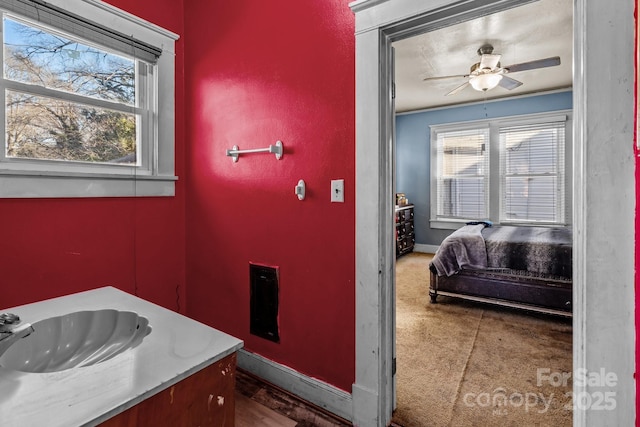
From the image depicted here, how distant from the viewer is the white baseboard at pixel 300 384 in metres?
1.72

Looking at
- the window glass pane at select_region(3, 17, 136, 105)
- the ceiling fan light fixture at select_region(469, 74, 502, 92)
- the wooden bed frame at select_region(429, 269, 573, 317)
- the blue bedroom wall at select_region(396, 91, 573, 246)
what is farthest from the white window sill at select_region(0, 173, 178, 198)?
the blue bedroom wall at select_region(396, 91, 573, 246)

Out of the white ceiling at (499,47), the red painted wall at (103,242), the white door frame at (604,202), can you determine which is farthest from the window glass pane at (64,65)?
the white ceiling at (499,47)

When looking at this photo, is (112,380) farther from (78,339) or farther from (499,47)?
(499,47)

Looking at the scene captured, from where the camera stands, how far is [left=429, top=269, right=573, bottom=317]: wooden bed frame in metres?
2.94

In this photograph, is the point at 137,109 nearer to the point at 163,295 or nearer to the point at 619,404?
the point at 163,295

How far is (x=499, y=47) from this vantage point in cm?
346

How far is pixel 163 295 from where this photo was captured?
7.72 feet

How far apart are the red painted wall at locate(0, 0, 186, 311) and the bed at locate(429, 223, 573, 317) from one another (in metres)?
2.55

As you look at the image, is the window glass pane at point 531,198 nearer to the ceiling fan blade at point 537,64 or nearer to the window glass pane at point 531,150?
the window glass pane at point 531,150

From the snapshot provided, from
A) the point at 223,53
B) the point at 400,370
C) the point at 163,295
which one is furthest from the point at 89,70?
the point at 400,370

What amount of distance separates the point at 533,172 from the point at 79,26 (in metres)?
5.72

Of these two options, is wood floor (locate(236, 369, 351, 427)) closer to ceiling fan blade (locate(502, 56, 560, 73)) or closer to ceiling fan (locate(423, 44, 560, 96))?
ceiling fan (locate(423, 44, 560, 96))

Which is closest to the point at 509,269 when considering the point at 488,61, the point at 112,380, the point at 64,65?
the point at 488,61

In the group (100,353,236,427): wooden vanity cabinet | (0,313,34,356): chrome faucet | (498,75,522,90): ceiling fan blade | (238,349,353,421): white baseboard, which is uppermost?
(498,75,522,90): ceiling fan blade
